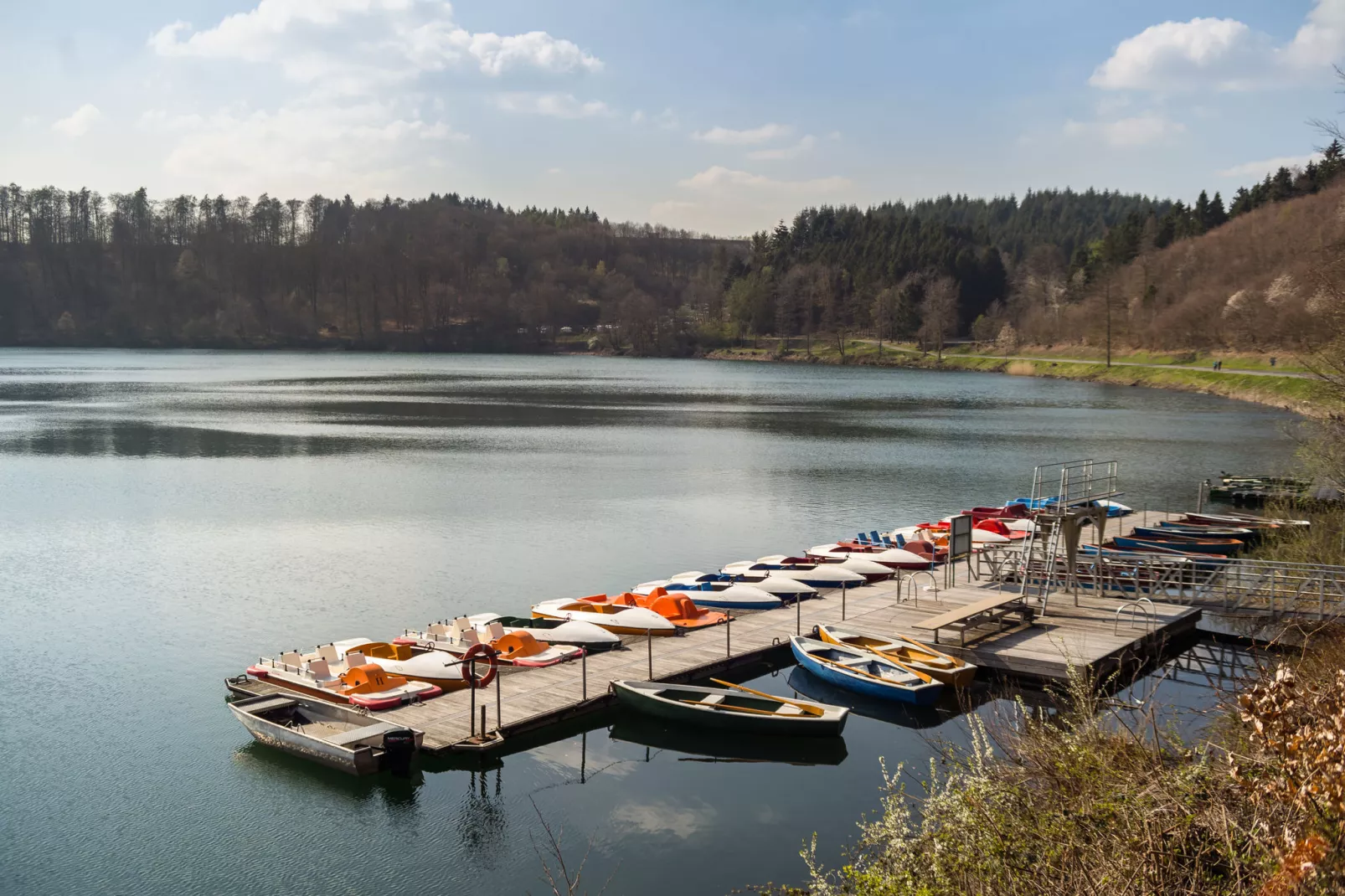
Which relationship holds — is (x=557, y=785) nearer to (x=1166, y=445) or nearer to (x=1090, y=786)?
(x=1090, y=786)

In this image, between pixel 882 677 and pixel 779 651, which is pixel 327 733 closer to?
pixel 779 651

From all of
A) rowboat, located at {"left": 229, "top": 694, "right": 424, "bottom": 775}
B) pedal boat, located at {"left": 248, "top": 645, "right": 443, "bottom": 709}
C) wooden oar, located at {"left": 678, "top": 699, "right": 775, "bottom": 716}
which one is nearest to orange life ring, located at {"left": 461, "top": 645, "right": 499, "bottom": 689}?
pedal boat, located at {"left": 248, "top": 645, "right": 443, "bottom": 709}

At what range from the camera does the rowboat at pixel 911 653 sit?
2338cm

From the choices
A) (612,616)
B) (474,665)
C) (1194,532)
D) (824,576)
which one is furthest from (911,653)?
(1194,532)

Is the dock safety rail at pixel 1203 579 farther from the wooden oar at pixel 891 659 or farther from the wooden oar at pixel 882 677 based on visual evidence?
the wooden oar at pixel 882 677

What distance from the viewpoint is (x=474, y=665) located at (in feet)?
74.3

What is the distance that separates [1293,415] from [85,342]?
19187 centimetres

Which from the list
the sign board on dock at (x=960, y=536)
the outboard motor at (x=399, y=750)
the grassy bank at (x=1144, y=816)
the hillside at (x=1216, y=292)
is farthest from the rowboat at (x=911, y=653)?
the hillside at (x=1216, y=292)

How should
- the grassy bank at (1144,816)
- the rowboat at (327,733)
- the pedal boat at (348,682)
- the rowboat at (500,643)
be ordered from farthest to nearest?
the rowboat at (500,643)
the pedal boat at (348,682)
the rowboat at (327,733)
the grassy bank at (1144,816)

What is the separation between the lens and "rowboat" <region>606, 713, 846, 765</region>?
2120 cm

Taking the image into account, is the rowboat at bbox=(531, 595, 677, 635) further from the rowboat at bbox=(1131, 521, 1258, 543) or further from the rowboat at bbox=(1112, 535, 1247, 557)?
the rowboat at bbox=(1131, 521, 1258, 543)

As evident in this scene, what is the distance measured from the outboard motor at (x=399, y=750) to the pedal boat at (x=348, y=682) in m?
2.51

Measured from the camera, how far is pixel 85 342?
199 metres

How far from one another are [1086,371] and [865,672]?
385 feet
